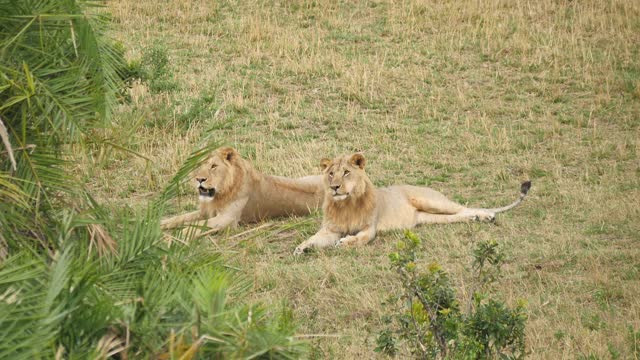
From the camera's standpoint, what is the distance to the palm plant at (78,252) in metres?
4.02

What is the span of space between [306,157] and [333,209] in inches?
92.7

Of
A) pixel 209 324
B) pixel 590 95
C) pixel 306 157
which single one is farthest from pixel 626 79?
pixel 209 324

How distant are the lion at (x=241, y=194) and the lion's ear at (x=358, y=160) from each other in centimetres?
89

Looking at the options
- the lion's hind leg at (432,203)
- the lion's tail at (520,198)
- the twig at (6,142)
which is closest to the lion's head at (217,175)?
the lion's hind leg at (432,203)

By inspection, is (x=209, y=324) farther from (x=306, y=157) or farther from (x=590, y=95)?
(x=590, y=95)

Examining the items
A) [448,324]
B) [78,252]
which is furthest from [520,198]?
[78,252]

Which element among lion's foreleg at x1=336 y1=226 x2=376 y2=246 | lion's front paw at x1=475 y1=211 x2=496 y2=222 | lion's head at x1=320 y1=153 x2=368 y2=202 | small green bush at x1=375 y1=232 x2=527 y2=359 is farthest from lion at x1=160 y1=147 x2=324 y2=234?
small green bush at x1=375 y1=232 x2=527 y2=359

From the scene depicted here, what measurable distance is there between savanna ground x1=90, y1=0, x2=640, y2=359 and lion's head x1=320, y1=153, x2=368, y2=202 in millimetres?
512

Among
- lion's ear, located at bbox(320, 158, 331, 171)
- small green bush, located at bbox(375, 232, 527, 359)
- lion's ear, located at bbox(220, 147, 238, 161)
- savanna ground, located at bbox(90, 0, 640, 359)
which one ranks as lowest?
savanna ground, located at bbox(90, 0, 640, 359)

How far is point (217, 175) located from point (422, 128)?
12.6 ft

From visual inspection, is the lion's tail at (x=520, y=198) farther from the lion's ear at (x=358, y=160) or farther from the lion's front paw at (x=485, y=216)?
the lion's ear at (x=358, y=160)

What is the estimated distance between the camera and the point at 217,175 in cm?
1127

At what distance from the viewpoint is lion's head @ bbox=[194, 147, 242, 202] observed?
11.2 metres

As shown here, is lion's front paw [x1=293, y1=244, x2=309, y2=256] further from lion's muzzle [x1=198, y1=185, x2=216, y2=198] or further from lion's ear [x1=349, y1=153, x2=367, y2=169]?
lion's muzzle [x1=198, y1=185, x2=216, y2=198]
